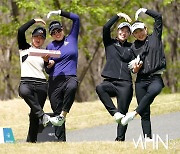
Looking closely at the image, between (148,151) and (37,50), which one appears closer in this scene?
(148,151)

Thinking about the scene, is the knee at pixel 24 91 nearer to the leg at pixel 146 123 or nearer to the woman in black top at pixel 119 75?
the woman in black top at pixel 119 75

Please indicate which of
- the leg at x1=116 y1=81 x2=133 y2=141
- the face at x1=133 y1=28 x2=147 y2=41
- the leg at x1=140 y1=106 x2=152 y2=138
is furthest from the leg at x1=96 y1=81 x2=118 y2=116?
the face at x1=133 y1=28 x2=147 y2=41

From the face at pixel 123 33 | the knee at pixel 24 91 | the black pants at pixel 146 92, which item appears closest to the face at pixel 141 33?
the face at pixel 123 33

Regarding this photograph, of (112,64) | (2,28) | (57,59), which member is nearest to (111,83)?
(112,64)

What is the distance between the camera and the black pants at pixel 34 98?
1015cm

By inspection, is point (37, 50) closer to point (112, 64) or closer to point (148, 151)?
point (112, 64)

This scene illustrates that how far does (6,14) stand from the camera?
28188 millimetres

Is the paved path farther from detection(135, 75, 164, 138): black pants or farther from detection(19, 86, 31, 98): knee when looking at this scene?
detection(19, 86, 31, 98): knee

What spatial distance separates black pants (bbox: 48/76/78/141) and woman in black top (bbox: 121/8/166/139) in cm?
110

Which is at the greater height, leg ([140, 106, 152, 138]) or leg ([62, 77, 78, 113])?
leg ([62, 77, 78, 113])

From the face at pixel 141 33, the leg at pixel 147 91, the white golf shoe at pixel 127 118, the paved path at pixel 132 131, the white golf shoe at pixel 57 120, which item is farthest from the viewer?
the paved path at pixel 132 131

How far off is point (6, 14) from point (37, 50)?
1852cm

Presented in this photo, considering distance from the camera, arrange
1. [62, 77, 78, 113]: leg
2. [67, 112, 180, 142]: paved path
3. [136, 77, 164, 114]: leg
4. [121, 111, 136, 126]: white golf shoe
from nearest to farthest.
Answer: [121, 111, 136, 126]: white golf shoe
[136, 77, 164, 114]: leg
[62, 77, 78, 113]: leg
[67, 112, 180, 142]: paved path

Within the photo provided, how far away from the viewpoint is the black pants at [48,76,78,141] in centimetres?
1030
